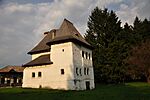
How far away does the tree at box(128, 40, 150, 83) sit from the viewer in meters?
61.9

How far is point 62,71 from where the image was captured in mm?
41375

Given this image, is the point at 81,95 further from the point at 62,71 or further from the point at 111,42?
the point at 111,42

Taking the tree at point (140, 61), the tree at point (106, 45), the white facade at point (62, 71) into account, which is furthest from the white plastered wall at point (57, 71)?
the tree at point (140, 61)

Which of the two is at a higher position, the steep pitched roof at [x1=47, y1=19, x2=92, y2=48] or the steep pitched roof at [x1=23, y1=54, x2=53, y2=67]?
the steep pitched roof at [x1=47, y1=19, x2=92, y2=48]

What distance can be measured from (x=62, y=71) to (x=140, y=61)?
29054mm

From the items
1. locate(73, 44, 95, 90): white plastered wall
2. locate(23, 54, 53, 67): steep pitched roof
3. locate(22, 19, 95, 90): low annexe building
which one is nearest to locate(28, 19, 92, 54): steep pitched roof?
locate(22, 19, 95, 90): low annexe building

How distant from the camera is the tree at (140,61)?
2438 inches

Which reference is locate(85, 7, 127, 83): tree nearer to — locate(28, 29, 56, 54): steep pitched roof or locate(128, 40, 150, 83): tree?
locate(128, 40, 150, 83): tree

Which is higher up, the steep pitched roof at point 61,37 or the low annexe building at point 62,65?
the steep pitched roof at point 61,37

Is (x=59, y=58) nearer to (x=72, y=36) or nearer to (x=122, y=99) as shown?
(x=72, y=36)

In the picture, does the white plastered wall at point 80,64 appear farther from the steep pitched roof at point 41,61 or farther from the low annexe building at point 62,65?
the steep pitched roof at point 41,61

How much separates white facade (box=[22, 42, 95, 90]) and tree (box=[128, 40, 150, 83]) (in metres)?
21.6

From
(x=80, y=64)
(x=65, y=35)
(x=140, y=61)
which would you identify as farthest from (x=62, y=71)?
(x=140, y=61)

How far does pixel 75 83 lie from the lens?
134 feet
